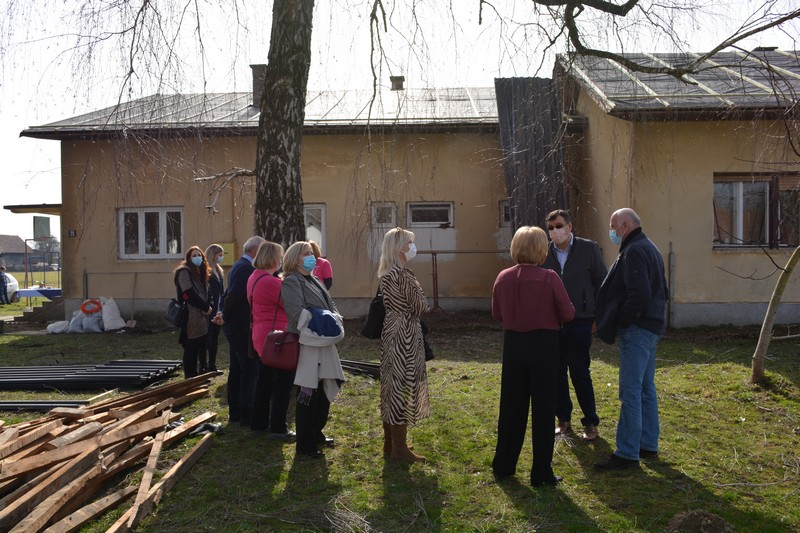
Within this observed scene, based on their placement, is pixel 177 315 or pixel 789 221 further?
pixel 789 221

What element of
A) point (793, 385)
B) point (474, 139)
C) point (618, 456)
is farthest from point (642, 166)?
point (618, 456)

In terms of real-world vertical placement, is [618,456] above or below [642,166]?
below

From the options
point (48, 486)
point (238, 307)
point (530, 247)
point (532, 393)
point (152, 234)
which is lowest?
point (48, 486)

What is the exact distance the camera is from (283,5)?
7.73 metres

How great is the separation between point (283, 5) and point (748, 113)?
25.9ft

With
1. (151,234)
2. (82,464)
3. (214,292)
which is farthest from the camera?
(151,234)

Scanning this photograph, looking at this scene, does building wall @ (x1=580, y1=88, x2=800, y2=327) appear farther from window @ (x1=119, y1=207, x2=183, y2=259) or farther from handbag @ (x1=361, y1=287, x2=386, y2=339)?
window @ (x1=119, y1=207, x2=183, y2=259)

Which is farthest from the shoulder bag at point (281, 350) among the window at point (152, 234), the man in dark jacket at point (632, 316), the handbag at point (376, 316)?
the window at point (152, 234)

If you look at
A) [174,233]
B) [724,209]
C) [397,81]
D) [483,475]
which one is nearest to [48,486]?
[483,475]

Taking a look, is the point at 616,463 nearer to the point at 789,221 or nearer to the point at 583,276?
the point at 583,276

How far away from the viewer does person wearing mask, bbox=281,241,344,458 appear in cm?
557

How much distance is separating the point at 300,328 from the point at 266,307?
2.00 ft

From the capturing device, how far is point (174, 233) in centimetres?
1608

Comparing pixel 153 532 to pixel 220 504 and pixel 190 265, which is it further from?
pixel 190 265
